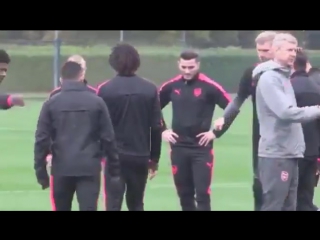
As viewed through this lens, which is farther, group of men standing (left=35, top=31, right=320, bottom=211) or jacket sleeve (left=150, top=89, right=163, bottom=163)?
jacket sleeve (left=150, top=89, right=163, bottom=163)

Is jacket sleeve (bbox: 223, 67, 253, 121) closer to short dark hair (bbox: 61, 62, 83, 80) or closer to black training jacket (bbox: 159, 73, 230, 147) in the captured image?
black training jacket (bbox: 159, 73, 230, 147)

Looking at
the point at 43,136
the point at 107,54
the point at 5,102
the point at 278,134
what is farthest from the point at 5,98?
the point at 107,54

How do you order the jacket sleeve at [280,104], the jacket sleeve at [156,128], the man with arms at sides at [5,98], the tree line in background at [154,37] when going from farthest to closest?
the tree line in background at [154,37] → the jacket sleeve at [156,128] → the man with arms at sides at [5,98] → the jacket sleeve at [280,104]

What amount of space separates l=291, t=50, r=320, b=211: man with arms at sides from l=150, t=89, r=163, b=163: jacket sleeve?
132 centimetres

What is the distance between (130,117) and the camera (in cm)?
850

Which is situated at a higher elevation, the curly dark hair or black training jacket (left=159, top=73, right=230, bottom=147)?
the curly dark hair

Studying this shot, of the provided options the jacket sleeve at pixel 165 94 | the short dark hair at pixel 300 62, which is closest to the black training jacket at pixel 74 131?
the jacket sleeve at pixel 165 94

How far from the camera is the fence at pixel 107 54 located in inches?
1054

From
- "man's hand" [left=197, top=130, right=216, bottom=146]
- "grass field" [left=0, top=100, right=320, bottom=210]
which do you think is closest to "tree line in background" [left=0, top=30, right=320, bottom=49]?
"grass field" [left=0, top=100, right=320, bottom=210]

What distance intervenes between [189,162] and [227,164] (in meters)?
5.46

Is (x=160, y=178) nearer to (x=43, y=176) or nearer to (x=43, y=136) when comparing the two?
(x=43, y=176)

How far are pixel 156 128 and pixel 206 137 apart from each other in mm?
497

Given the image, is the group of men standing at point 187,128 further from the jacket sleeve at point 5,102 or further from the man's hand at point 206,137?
the jacket sleeve at point 5,102

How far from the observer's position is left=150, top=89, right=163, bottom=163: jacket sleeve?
8.61m
